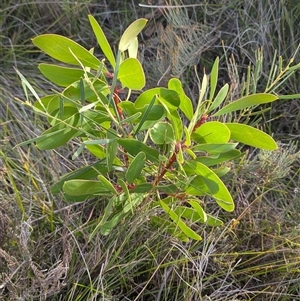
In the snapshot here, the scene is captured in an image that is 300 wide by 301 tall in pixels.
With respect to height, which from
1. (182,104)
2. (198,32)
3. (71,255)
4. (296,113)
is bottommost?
(296,113)

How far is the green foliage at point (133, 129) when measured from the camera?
1071mm

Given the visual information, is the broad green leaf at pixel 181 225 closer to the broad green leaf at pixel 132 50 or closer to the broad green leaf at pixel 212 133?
the broad green leaf at pixel 212 133

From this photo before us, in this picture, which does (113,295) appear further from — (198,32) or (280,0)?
(280,0)

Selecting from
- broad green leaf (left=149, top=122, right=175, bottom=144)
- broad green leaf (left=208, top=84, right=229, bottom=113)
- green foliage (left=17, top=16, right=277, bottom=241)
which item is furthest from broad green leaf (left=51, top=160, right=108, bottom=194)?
broad green leaf (left=208, top=84, right=229, bottom=113)

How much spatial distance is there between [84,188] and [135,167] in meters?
0.12

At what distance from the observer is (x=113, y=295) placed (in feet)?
4.39

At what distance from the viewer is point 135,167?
3.59 feet

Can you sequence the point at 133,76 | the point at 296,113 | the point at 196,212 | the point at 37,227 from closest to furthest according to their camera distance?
the point at 133,76 → the point at 196,212 → the point at 37,227 → the point at 296,113

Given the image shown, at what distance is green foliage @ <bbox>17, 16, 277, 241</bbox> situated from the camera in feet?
3.51

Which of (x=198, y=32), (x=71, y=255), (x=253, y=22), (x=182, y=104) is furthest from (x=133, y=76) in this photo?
(x=253, y=22)

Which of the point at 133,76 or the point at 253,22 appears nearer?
the point at 133,76

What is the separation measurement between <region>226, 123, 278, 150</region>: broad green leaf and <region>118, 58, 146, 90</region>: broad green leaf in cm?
20

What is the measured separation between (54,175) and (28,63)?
62 cm

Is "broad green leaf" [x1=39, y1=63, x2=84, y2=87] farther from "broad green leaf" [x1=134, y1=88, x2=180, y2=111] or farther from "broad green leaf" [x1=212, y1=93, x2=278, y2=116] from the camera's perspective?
"broad green leaf" [x1=212, y1=93, x2=278, y2=116]
